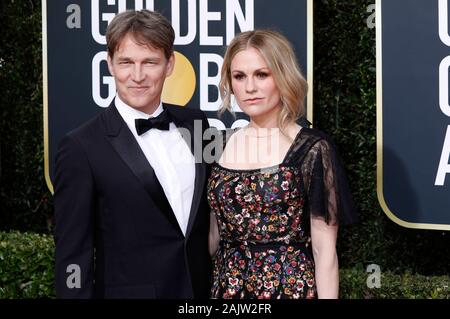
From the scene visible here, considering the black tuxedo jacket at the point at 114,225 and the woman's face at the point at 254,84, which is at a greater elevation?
the woman's face at the point at 254,84

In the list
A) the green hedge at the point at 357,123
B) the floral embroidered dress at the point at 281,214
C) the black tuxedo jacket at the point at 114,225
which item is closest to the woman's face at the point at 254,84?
the floral embroidered dress at the point at 281,214

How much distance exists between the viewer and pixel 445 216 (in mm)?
3695

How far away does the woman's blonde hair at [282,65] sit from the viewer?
2.62 metres

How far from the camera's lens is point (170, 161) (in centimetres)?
261

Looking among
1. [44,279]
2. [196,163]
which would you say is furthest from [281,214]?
[44,279]

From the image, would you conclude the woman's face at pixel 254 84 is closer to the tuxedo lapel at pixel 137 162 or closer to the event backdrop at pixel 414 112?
the tuxedo lapel at pixel 137 162

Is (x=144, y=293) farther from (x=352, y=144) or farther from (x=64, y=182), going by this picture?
(x=352, y=144)

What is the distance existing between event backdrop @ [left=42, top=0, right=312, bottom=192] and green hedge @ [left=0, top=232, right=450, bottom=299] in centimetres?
36

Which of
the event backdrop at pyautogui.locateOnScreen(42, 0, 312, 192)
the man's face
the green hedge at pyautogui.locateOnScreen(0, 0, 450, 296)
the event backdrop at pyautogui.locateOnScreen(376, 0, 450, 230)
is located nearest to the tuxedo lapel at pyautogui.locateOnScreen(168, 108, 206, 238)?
the man's face

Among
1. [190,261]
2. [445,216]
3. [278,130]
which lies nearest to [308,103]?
[445,216]

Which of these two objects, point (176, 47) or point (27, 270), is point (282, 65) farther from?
point (27, 270)

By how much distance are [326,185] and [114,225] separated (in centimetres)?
70

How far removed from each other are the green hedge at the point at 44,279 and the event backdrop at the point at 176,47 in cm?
36

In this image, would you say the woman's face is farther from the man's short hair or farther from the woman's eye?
the man's short hair
